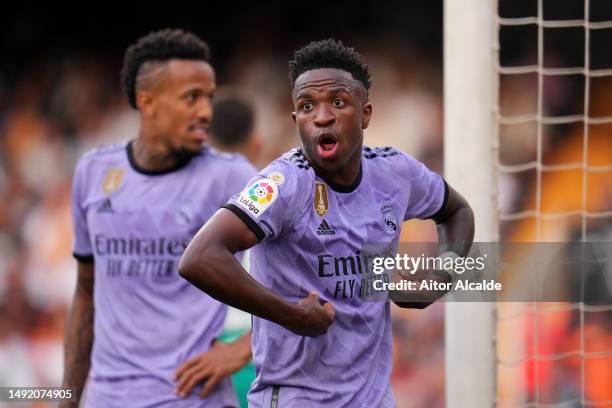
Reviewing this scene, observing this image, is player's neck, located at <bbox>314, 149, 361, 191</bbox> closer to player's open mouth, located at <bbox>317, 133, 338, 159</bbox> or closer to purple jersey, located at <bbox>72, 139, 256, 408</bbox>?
player's open mouth, located at <bbox>317, 133, 338, 159</bbox>

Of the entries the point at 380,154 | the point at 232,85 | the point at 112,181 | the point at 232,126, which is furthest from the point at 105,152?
the point at 232,85

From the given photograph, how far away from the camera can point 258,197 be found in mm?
3109

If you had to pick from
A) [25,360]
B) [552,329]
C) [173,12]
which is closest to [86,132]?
[173,12]

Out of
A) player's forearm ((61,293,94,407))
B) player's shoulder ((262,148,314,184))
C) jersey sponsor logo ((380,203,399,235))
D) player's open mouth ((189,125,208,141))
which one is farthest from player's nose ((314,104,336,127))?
player's forearm ((61,293,94,407))

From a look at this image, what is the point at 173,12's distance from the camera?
7.67 m

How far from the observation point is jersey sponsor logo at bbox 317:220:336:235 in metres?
3.27

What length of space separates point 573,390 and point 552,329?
344mm

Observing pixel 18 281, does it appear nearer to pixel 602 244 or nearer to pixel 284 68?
pixel 284 68

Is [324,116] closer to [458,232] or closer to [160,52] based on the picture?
[458,232]

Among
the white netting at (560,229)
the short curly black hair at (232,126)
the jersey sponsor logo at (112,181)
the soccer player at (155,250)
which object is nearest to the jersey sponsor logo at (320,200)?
the soccer player at (155,250)

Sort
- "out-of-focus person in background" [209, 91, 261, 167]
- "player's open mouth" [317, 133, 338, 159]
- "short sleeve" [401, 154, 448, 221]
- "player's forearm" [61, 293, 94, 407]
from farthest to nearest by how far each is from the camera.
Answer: "out-of-focus person in background" [209, 91, 261, 167] < "player's forearm" [61, 293, 94, 407] < "short sleeve" [401, 154, 448, 221] < "player's open mouth" [317, 133, 338, 159]

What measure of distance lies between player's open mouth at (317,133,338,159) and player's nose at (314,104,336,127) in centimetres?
4

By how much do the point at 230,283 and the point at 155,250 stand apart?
4.17 ft

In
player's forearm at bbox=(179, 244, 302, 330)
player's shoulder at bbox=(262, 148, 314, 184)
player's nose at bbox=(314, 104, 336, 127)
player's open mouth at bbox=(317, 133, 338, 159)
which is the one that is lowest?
player's forearm at bbox=(179, 244, 302, 330)
